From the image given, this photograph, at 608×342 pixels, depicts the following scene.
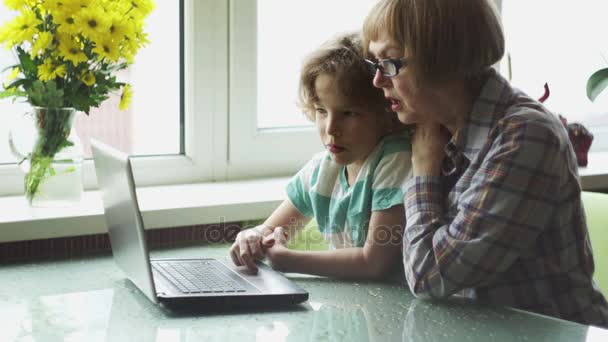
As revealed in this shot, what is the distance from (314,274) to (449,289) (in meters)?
0.26

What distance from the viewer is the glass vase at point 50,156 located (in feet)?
5.61

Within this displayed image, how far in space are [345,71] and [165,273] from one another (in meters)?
0.44

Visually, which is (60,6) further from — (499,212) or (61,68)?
(499,212)

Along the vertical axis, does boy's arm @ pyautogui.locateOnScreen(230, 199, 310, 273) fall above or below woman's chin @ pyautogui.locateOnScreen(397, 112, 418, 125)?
below

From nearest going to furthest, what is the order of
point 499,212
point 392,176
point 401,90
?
point 499,212, point 401,90, point 392,176

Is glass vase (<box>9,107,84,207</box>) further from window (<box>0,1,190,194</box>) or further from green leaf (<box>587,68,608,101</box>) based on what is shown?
green leaf (<box>587,68,608,101</box>)

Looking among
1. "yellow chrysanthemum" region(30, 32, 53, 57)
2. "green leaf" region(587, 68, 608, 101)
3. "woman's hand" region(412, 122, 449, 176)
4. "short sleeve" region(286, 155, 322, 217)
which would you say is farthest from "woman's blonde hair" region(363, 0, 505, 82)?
"green leaf" region(587, 68, 608, 101)

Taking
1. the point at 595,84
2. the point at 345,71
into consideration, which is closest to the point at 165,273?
the point at 345,71

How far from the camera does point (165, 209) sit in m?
1.83

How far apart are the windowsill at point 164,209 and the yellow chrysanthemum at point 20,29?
1.07 feet

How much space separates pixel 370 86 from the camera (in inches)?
60.4

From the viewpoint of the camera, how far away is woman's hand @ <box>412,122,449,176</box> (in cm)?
143

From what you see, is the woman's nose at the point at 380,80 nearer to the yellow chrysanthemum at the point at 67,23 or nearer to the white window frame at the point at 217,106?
the yellow chrysanthemum at the point at 67,23

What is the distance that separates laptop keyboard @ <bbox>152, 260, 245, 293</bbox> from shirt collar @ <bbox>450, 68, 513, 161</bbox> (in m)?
0.40
